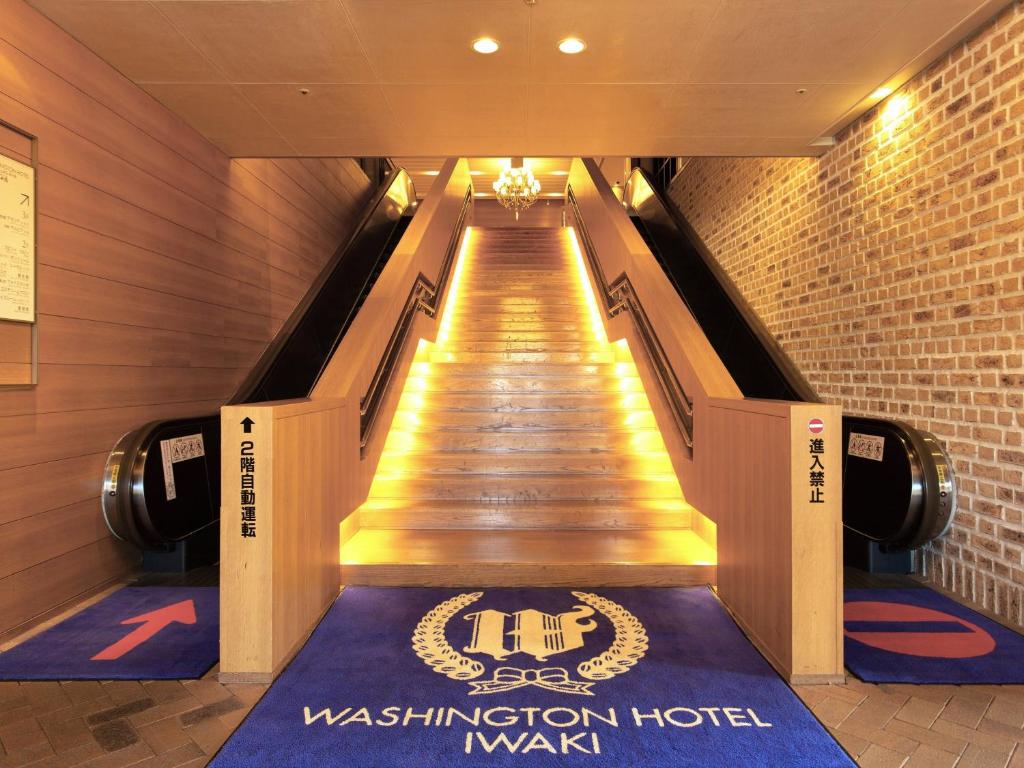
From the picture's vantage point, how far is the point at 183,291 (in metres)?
4.14

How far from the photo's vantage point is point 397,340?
15.4ft

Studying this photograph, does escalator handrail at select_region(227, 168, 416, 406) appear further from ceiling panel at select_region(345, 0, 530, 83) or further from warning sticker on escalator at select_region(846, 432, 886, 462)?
warning sticker on escalator at select_region(846, 432, 886, 462)

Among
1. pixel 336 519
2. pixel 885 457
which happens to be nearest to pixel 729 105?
pixel 885 457

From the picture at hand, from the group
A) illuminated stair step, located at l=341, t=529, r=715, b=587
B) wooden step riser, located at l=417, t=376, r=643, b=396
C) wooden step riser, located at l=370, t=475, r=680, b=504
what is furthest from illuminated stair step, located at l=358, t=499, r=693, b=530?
wooden step riser, located at l=417, t=376, r=643, b=396

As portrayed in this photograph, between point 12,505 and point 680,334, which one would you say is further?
point 680,334

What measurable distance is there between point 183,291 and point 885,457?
15.1 feet

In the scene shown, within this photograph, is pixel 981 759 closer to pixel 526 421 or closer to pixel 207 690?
pixel 207 690

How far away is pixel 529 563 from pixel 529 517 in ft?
2.29

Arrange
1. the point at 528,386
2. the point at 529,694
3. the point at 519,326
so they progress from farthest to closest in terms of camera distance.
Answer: the point at 519,326 → the point at 528,386 → the point at 529,694

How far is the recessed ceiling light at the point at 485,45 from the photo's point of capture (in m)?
3.16

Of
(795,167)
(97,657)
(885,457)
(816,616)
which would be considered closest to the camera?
(816,616)

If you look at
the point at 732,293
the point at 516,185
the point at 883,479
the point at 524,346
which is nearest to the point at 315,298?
the point at 524,346

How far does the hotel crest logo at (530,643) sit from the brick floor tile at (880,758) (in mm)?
834

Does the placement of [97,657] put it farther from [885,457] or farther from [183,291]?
[885,457]
